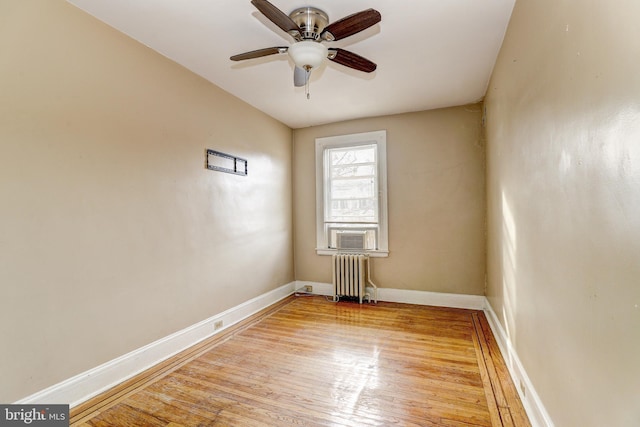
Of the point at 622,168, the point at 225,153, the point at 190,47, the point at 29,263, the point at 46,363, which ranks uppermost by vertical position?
the point at 190,47

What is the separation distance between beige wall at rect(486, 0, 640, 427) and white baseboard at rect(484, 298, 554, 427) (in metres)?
0.07

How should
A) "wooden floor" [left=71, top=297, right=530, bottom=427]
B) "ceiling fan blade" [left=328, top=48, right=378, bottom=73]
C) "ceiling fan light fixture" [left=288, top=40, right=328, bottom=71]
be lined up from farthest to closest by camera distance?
"ceiling fan blade" [left=328, top=48, right=378, bottom=73], "ceiling fan light fixture" [left=288, top=40, right=328, bottom=71], "wooden floor" [left=71, top=297, right=530, bottom=427]

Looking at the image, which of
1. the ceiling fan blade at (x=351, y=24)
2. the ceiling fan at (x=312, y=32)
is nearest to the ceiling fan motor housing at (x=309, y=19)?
the ceiling fan at (x=312, y=32)

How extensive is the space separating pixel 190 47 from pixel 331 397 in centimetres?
297

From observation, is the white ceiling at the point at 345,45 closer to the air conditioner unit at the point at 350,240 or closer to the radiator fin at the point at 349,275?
the air conditioner unit at the point at 350,240

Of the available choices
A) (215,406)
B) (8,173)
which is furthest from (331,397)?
(8,173)

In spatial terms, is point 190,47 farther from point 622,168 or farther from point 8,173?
point 622,168

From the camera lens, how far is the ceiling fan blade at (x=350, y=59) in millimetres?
2195

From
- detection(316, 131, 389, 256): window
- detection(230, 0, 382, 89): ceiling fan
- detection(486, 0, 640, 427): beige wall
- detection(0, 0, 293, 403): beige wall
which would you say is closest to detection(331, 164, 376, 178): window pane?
detection(316, 131, 389, 256): window

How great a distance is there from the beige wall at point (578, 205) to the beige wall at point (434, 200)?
1.85 m

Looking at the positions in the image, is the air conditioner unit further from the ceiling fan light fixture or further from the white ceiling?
the ceiling fan light fixture

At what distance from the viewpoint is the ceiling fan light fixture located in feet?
6.72

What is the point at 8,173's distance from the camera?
1743mm

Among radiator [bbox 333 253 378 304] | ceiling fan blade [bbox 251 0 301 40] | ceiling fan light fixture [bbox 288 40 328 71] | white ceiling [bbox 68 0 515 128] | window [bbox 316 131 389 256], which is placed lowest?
radiator [bbox 333 253 378 304]
